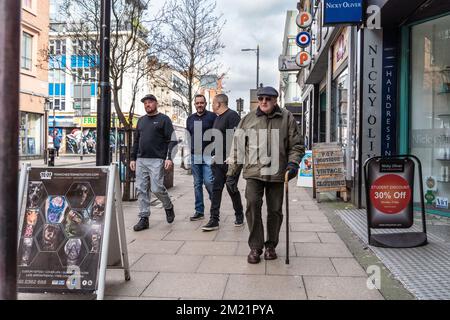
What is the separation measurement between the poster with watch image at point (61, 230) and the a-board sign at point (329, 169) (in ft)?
20.5

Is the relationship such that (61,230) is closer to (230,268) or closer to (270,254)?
(230,268)

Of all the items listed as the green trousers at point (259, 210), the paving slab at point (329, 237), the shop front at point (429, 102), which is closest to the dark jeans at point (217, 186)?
the paving slab at point (329, 237)

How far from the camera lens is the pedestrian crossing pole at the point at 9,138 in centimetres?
203

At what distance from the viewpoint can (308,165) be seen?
39.5 ft

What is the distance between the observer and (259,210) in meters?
4.80

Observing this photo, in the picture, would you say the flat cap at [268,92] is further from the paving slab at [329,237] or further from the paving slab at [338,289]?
the paving slab at [329,237]

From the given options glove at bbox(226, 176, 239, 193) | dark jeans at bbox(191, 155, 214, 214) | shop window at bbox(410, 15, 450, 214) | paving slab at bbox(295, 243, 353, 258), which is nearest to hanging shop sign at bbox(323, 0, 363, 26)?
shop window at bbox(410, 15, 450, 214)

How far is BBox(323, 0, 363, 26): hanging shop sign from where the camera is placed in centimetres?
802

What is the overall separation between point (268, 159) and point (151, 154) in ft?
7.62

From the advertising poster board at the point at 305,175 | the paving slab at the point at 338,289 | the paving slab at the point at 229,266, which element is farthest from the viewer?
the advertising poster board at the point at 305,175

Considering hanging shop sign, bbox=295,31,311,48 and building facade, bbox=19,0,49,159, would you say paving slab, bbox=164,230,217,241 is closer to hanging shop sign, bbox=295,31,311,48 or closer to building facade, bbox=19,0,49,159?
hanging shop sign, bbox=295,31,311,48

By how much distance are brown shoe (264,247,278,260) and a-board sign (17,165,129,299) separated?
185 centimetres
